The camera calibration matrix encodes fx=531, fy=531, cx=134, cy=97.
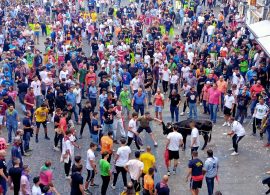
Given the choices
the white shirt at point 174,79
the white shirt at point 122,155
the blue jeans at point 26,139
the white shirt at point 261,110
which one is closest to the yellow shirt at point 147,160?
the white shirt at point 122,155

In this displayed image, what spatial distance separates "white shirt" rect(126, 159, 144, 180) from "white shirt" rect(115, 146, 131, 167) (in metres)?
0.39

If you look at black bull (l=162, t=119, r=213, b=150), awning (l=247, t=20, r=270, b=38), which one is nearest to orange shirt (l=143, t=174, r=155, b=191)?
black bull (l=162, t=119, r=213, b=150)

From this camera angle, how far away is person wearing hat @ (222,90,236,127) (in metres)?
19.8

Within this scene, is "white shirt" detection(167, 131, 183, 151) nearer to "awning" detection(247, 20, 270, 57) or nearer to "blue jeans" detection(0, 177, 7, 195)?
"blue jeans" detection(0, 177, 7, 195)

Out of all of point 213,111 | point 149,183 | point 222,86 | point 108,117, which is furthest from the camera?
point 222,86

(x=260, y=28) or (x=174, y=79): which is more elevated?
(x=260, y=28)

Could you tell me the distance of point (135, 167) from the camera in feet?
46.2

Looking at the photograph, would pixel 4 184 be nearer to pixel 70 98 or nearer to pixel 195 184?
pixel 195 184

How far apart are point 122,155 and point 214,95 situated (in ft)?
21.5

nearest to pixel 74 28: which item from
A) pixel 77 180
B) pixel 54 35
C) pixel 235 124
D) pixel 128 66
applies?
pixel 54 35

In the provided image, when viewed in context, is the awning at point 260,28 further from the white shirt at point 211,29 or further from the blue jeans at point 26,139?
the blue jeans at point 26,139

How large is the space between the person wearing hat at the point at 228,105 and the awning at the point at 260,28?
507 cm

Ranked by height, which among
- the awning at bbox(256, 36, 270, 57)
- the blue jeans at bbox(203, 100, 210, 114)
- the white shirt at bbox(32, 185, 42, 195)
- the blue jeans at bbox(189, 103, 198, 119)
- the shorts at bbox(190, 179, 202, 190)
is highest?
the awning at bbox(256, 36, 270, 57)

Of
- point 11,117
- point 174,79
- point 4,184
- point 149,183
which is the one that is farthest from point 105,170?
point 174,79
